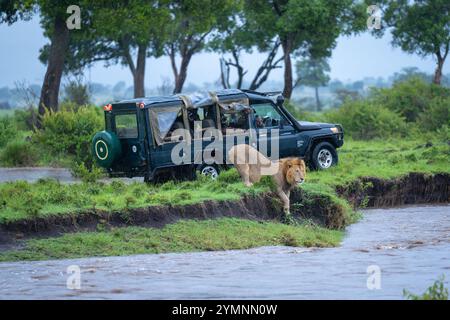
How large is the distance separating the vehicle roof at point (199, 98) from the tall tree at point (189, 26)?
13759 mm

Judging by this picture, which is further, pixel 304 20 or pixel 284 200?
Result: pixel 304 20

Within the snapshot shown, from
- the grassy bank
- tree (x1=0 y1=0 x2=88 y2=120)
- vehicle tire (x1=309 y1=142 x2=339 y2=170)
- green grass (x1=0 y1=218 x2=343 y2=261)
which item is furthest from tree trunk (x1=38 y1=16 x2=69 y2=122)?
green grass (x1=0 y1=218 x2=343 y2=261)

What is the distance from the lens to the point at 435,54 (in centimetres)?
4738

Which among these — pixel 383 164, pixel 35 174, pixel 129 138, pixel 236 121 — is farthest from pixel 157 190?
pixel 35 174

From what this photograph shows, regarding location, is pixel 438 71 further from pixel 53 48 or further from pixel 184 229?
pixel 184 229

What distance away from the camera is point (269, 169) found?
1809 centimetres

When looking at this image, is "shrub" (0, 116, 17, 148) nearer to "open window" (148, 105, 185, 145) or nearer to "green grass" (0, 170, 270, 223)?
"open window" (148, 105, 185, 145)

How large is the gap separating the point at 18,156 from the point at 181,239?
1315 cm

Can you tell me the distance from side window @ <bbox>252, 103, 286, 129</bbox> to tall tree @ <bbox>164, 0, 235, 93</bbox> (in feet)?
44.5

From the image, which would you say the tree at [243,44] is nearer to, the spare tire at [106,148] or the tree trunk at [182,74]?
the tree trunk at [182,74]

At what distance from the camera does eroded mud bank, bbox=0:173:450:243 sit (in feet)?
49.8

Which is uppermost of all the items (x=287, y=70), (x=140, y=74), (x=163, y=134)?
(x=287, y=70)

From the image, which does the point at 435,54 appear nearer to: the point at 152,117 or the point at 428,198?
the point at 428,198
